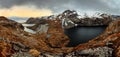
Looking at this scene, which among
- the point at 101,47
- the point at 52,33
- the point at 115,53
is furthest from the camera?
the point at 52,33

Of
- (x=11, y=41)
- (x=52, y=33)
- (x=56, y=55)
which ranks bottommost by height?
(x=52, y=33)

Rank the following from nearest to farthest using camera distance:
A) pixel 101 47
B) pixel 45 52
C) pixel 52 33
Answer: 1. pixel 101 47
2. pixel 45 52
3. pixel 52 33

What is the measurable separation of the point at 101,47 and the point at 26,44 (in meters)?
9.32

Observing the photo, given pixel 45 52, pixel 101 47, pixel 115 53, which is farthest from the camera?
pixel 45 52

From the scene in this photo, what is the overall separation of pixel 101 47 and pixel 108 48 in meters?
0.80

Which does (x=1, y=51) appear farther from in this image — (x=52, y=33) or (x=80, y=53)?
(x=52, y=33)

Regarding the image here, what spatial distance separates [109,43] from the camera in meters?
27.8

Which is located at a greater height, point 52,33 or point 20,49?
point 20,49

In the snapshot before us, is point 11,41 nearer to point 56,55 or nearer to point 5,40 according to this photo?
point 5,40

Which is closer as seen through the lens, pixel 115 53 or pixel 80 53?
pixel 115 53

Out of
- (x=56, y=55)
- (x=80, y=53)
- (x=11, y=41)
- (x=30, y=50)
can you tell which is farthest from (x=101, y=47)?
(x=11, y=41)

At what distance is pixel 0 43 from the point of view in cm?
2716

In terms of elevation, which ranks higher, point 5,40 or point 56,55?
point 5,40

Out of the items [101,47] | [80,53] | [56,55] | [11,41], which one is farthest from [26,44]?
[101,47]
